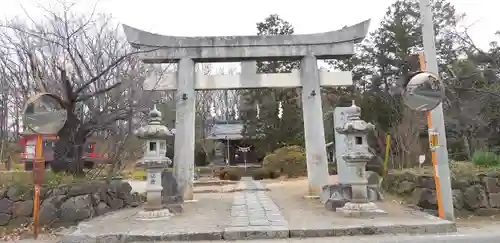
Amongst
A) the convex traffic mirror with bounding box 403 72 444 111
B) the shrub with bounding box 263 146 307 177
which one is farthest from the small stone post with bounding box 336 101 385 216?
the shrub with bounding box 263 146 307 177

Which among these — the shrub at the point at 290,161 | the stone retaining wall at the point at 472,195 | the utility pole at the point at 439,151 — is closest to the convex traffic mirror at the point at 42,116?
the utility pole at the point at 439,151

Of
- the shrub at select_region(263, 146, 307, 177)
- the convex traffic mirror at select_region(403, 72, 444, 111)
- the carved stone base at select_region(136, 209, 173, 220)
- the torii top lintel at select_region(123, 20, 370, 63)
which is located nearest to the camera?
the convex traffic mirror at select_region(403, 72, 444, 111)

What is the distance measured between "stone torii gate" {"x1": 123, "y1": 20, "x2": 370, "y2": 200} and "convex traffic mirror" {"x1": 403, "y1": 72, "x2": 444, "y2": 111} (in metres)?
6.02

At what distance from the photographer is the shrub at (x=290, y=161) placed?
25.5 m

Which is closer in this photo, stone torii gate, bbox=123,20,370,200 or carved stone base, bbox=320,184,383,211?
carved stone base, bbox=320,184,383,211

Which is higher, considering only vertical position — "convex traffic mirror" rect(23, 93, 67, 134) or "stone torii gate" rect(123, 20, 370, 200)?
"stone torii gate" rect(123, 20, 370, 200)

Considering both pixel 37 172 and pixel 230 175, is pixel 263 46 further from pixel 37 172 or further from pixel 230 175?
pixel 230 175

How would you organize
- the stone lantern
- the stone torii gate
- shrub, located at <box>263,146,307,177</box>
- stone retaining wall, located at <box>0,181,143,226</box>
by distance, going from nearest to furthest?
stone retaining wall, located at <box>0,181,143,226</box> < the stone lantern < the stone torii gate < shrub, located at <box>263,146,307,177</box>

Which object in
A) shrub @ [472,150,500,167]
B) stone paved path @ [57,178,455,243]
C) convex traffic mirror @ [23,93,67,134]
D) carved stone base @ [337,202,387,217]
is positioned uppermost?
Result: convex traffic mirror @ [23,93,67,134]

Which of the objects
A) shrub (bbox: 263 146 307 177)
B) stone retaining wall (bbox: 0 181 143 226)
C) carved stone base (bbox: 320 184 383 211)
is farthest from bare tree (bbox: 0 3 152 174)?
shrub (bbox: 263 146 307 177)

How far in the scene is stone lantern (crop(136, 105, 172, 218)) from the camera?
30.2ft

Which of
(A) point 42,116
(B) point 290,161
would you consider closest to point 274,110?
(B) point 290,161

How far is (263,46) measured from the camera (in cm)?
1385

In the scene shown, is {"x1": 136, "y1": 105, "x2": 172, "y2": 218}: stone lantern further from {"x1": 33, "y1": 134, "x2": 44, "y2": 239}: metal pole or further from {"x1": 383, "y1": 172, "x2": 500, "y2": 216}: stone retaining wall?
{"x1": 383, "y1": 172, "x2": 500, "y2": 216}: stone retaining wall
